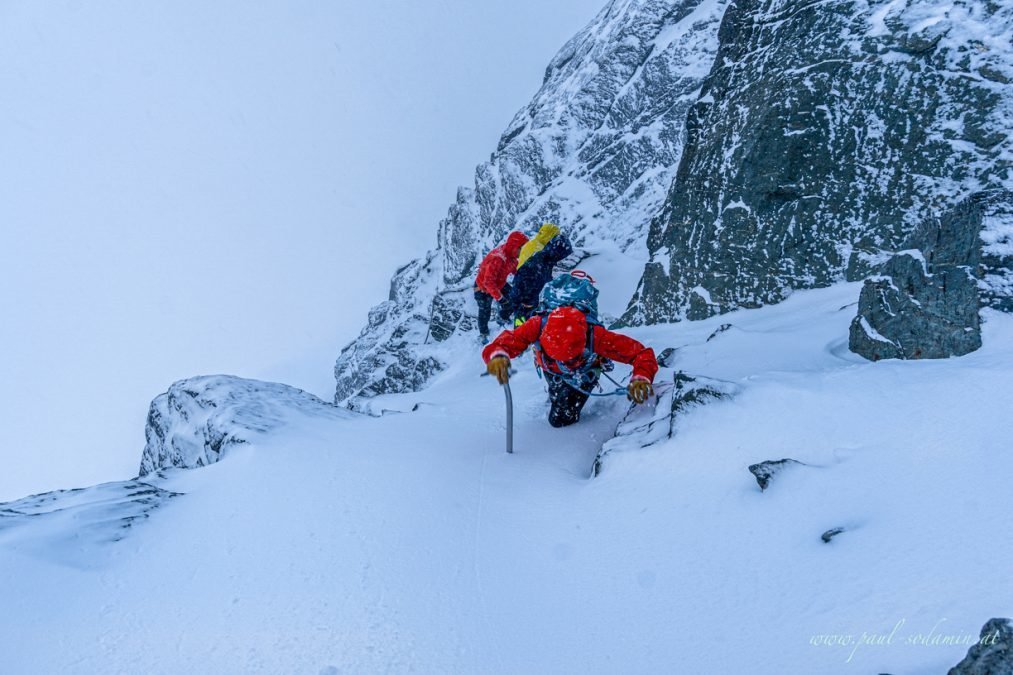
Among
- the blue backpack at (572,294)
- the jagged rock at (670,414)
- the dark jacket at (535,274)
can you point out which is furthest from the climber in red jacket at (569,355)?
the dark jacket at (535,274)

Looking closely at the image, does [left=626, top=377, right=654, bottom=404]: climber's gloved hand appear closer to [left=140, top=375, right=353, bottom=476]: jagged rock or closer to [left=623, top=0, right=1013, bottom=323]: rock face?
[left=140, top=375, right=353, bottom=476]: jagged rock

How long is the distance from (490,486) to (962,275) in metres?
4.22

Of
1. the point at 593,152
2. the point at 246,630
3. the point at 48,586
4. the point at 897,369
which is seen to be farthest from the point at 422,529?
the point at 593,152

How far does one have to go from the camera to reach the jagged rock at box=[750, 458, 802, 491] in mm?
3515

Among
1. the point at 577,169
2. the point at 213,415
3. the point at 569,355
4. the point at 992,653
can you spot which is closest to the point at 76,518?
the point at 213,415

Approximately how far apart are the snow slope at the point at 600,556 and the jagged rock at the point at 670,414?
0.11m

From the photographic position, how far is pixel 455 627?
311 centimetres

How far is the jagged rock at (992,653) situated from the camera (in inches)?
69.5

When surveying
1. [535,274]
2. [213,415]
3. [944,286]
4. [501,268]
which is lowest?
[944,286]

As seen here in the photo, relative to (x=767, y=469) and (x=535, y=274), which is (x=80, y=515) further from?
(x=535, y=274)

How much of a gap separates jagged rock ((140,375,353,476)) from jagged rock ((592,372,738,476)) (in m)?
3.60

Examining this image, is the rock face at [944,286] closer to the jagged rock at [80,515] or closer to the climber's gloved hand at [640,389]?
the climber's gloved hand at [640,389]

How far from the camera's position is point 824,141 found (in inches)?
380

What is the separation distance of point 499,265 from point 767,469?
795 cm
